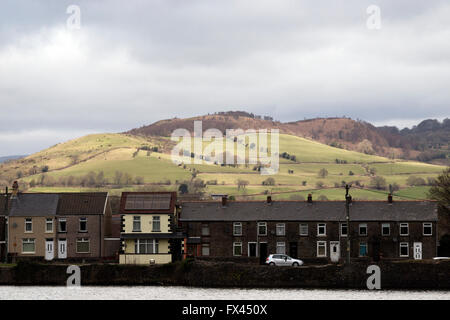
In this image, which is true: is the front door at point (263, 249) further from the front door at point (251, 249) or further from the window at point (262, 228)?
the window at point (262, 228)

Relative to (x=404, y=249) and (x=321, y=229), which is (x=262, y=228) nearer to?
(x=321, y=229)

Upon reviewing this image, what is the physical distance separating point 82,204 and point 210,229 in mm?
13970

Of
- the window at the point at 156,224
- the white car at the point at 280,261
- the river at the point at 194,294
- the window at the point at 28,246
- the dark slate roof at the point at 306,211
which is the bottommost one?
the river at the point at 194,294

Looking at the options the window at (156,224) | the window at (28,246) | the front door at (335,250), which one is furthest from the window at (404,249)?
the window at (28,246)

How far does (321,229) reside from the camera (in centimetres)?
8644

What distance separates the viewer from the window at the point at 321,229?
283ft

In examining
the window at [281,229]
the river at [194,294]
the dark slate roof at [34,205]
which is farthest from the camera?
the dark slate roof at [34,205]

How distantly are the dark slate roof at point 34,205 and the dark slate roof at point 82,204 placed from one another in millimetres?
839

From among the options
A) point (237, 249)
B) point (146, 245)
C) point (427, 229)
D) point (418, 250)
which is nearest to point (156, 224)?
point (146, 245)

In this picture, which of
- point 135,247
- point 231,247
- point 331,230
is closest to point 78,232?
point 135,247

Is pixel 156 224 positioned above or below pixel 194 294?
above

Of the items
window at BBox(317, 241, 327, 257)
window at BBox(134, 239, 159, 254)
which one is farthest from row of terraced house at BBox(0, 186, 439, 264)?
window at BBox(134, 239, 159, 254)
